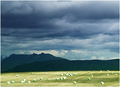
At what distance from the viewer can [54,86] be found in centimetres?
3050

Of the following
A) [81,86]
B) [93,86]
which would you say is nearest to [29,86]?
[81,86]

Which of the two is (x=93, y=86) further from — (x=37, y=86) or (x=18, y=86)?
(x=18, y=86)

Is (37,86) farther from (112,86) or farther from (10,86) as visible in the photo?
(112,86)

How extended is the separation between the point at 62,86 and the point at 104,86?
6.68 metres

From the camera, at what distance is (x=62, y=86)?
1200 inches

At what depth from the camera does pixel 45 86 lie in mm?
30531

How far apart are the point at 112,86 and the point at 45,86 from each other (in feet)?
34.7

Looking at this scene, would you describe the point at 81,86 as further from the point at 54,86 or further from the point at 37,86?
the point at 37,86

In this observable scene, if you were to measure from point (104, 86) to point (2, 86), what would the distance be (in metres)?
16.4

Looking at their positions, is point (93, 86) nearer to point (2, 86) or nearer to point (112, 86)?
point (112, 86)

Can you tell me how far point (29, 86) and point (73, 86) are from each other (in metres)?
7.05

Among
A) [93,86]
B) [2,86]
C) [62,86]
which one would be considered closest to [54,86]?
[62,86]

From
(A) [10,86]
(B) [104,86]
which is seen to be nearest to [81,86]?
(B) [104,86]

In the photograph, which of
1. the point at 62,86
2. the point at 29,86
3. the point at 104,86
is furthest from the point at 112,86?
the point at 29,86
